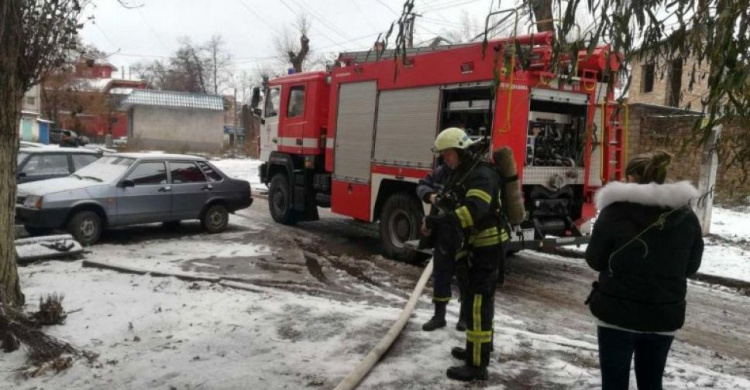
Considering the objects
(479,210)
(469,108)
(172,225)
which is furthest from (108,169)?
(479,210)

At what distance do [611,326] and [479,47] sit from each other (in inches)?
190

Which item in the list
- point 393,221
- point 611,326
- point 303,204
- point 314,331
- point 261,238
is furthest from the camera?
point 303,204

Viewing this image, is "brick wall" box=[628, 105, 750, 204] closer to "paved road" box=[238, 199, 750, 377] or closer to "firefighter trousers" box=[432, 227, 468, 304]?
"paved road" box=[238, 199, 750, 377]

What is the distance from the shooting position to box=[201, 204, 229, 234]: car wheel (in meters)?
10.2

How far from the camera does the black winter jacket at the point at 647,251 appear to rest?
2.80 m

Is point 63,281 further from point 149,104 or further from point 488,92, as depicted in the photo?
point 149,104

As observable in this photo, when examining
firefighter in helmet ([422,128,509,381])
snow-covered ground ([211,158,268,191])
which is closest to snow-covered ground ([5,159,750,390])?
firefighter in helmet ([422,128,509,381])

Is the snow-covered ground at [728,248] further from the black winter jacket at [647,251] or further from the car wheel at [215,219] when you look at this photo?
the black winter jacket at [647,251]

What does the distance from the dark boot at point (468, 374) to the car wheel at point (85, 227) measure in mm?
6647

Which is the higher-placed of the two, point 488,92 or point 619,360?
point 488,92

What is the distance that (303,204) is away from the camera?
35.8 ft

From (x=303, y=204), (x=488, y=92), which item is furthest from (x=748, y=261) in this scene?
(x=303, y=204)

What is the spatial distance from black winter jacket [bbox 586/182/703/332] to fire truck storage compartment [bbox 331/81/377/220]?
20.5 feet

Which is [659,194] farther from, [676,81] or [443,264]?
[443,264]
